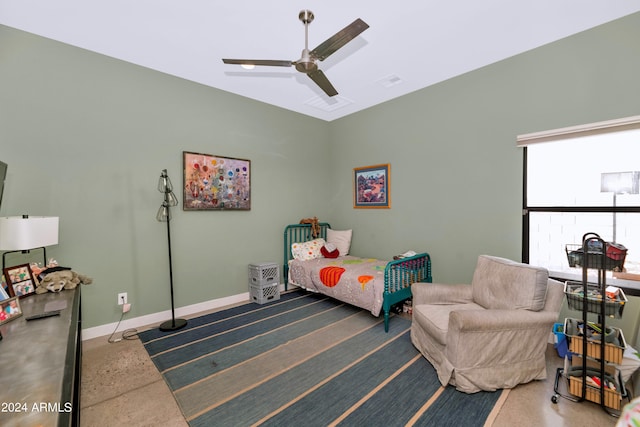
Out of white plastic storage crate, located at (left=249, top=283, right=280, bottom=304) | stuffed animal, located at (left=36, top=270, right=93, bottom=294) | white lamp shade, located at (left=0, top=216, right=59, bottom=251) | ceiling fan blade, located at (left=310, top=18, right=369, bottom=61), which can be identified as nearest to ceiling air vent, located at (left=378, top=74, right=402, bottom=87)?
ceiling fan blade, located at (left=310, top=18, right=369, bottom=61)

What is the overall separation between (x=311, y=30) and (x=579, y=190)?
110 inches

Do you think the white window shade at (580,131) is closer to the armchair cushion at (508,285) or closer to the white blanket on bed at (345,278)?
the armchair cushion at (508,285)

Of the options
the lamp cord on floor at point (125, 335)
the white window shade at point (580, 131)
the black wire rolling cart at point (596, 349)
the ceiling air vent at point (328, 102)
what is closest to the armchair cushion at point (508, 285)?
the black wire rolling cart at point (596, 349)

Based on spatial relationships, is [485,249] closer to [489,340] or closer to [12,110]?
[489,340]

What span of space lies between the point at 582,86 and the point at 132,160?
14.4 ft

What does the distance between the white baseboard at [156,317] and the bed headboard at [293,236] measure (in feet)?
2.21

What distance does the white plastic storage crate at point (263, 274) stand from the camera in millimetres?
3549

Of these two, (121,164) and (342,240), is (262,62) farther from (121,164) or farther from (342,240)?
(342,240)

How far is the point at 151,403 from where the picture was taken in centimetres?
180

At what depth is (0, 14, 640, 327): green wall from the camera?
2361mm

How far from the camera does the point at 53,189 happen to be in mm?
2480

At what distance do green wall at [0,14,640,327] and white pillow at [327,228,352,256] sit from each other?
1.12ft

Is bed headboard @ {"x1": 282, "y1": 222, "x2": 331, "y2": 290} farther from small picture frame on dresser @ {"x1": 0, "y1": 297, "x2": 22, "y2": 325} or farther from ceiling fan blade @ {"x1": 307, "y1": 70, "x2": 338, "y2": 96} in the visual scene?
small picture frame on dresser @ {"x1": 0, "y1": 297, "x2": 22, "y2": 325}

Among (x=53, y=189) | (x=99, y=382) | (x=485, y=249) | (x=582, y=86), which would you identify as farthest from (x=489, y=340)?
(x=53, y=189)
